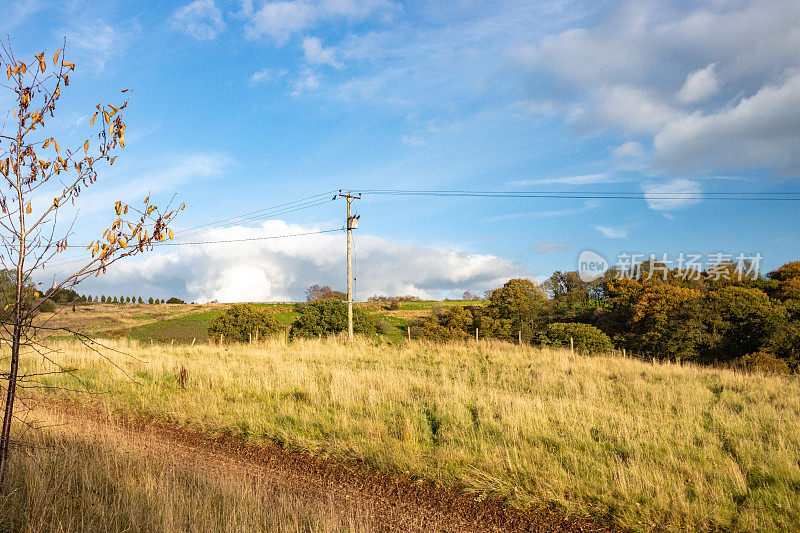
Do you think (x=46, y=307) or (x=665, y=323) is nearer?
(x=46, y=307)

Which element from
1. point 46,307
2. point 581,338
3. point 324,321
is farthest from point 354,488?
point 324,321

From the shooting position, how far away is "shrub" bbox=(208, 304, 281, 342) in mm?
30828

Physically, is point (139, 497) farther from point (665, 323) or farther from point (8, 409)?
point (665, 323)

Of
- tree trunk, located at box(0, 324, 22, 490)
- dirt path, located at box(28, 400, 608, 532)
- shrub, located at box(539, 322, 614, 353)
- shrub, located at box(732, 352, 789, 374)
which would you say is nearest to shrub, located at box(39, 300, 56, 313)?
tree trunk, located at box(0, 324, 22, 490)

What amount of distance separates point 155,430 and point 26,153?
6378mm

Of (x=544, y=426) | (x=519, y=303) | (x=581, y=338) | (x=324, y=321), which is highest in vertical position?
(x=519, y=303)

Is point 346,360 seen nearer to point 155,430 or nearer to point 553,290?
point 155,430

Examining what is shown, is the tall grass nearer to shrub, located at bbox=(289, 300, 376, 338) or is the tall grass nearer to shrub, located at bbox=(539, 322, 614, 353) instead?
shrub, located at bbox=(539, 322, 614, 353)

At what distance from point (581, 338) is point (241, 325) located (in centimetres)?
2223

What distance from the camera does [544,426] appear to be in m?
7.87

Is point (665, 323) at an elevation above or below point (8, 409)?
below

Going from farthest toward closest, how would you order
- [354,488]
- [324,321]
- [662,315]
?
[662,315] < [324,321] < [354,488]

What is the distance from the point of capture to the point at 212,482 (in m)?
5.21

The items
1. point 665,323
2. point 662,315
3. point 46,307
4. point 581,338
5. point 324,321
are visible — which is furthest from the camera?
point 662,315
